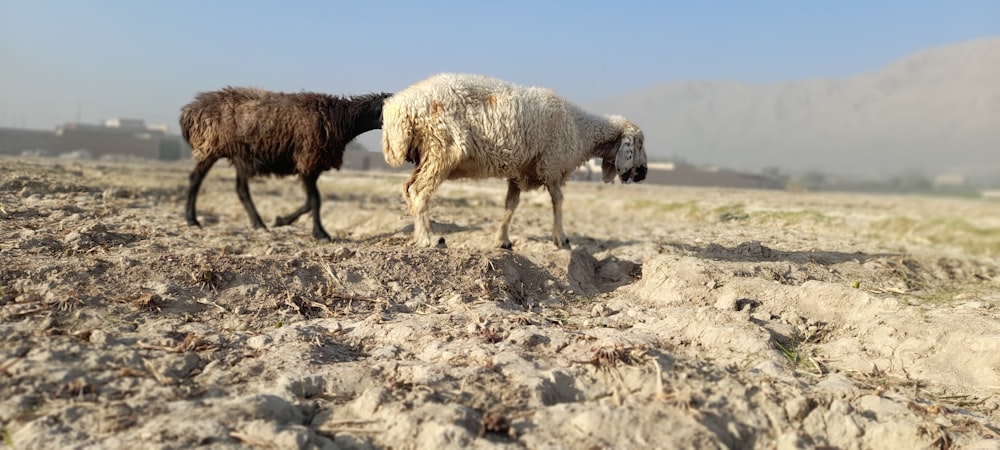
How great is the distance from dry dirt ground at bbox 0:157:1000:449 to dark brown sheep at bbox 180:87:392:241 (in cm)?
106

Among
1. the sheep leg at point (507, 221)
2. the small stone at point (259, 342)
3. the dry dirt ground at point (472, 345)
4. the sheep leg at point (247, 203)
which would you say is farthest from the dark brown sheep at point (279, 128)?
the small stone at point (259, 342)

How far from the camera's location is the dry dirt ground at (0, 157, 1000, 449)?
130 inches

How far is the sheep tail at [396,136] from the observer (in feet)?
22.7

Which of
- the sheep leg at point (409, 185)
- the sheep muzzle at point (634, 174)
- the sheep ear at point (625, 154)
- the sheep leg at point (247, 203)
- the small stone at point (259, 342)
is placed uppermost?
the sheep ear at point (625, 154)

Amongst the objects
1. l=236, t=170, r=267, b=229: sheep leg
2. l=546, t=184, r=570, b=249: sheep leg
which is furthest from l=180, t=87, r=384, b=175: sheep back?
l=546, t=184, r=570, b=249: sheep leg

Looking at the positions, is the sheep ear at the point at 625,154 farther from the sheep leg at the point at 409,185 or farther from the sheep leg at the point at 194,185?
the sheep leg at the point at 194,185

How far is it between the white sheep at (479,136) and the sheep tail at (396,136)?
0.01m

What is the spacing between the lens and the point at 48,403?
10.5ft

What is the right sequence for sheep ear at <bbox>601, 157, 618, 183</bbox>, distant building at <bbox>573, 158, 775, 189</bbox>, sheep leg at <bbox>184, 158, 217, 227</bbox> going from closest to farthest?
sheep ear at <bbox>601, 157, 618, 183</bbox> < sheep leg at <bbox>184, 158, 217, 227</bbox> < distant building at <bbox>573, 158, 775, 189</bbox>

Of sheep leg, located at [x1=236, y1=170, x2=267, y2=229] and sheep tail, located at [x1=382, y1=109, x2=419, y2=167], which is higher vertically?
sheep tail, located at [x1=382, y1=109, x2=419, y2=167]

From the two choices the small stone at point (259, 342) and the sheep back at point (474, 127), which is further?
the sheep back at point (474, 127)

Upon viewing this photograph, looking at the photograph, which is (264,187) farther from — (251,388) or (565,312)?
(251,388)

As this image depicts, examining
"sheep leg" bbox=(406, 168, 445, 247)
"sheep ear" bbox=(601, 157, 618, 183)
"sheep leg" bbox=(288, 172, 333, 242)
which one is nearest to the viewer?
"sheep leg" bbox=(406, 168, 445, 247)

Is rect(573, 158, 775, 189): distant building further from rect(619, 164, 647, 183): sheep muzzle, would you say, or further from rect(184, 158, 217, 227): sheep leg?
rect(184, 158, 217, 227): sheep leg
